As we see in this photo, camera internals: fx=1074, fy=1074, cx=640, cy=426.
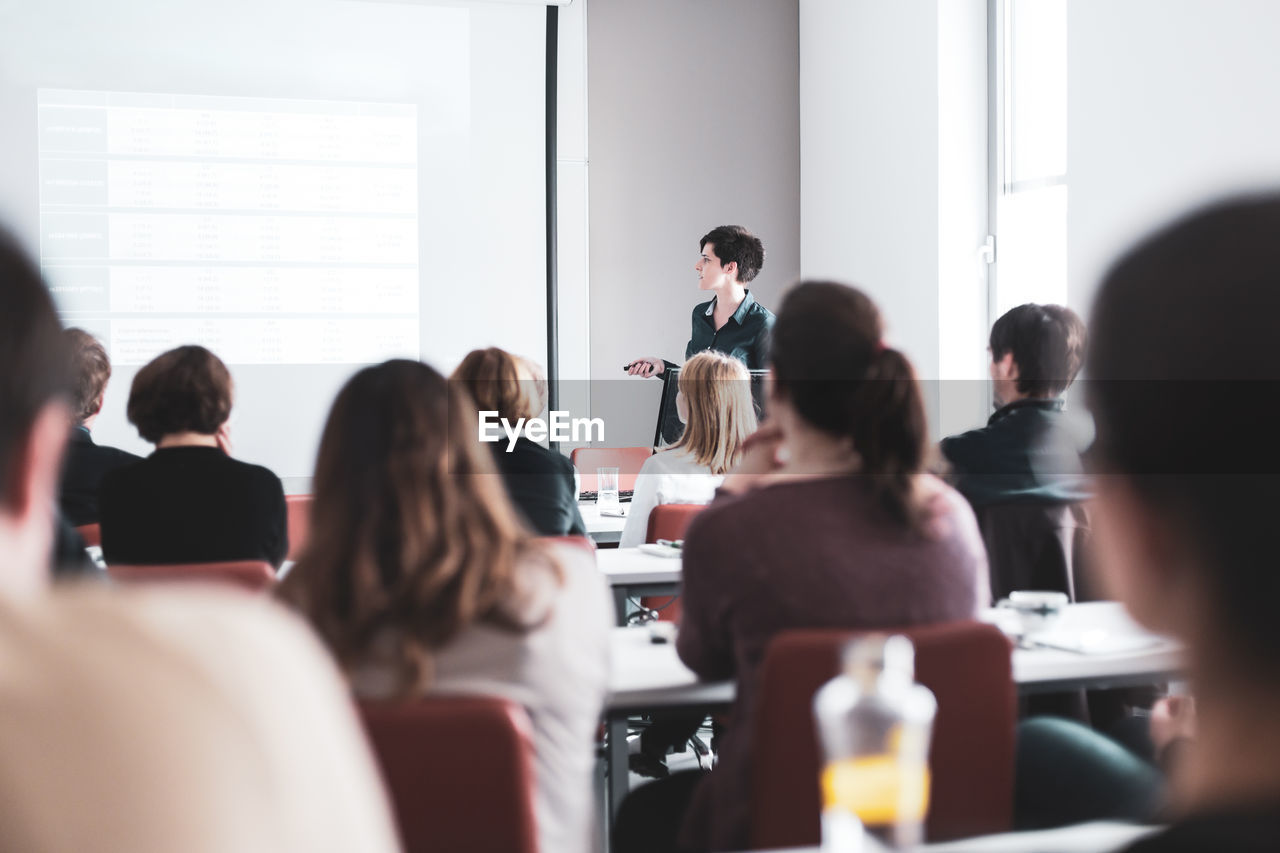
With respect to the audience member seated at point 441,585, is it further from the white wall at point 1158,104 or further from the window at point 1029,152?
the window at point 1029,152

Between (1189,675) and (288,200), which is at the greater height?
(288,200)

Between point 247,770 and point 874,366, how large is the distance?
127 centimetres

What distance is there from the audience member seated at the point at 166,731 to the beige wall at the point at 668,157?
5.56 metres

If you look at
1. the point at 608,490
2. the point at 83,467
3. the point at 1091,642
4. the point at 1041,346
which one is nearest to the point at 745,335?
the point at 608,490

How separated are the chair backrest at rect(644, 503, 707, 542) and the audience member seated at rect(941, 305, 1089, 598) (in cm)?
81

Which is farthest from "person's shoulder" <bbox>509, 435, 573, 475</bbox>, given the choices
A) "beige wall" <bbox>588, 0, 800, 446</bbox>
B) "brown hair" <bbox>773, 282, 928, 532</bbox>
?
"beige wall" <bbox>588, 0, 800, 446</bbox>

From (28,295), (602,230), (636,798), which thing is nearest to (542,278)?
(602,230)

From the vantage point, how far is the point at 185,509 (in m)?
2.47

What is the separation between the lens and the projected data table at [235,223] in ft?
15.3

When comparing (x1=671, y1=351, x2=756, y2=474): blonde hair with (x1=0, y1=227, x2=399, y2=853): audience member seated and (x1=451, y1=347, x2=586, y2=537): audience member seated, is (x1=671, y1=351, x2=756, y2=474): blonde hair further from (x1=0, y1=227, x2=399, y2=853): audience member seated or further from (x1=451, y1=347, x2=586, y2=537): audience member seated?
(x1=0, y1=227, x2=399, y2=853): audience member seated

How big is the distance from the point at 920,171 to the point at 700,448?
2756 mm

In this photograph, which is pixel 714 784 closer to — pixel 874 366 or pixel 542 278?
pixel 874 366

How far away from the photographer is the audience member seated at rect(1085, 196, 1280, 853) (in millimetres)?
522

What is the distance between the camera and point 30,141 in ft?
15.1
